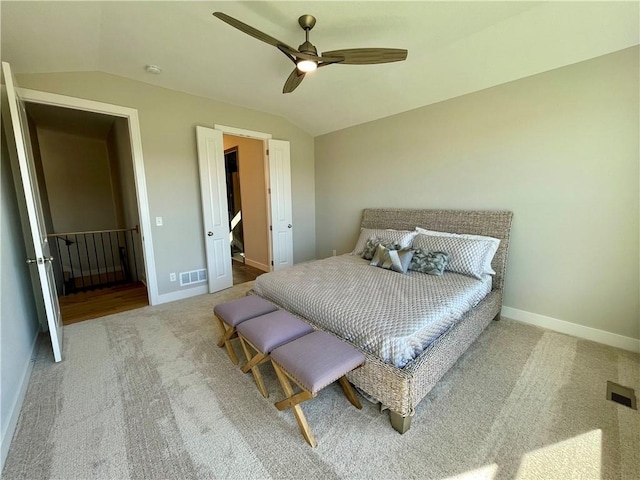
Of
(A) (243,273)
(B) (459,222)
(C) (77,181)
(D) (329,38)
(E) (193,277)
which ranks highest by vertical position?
(D) (329,38)

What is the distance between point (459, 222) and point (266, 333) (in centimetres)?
252

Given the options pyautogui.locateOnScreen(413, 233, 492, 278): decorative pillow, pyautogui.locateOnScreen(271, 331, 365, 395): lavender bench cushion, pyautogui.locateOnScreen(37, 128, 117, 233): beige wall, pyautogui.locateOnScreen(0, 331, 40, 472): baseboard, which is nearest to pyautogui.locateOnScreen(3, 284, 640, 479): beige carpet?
pyautogui.locateOnScreen(0, 331, 40, 472): baseboard

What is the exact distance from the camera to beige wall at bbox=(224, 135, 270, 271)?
4949 mm

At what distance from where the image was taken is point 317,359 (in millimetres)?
1546

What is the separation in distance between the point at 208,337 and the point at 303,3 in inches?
116

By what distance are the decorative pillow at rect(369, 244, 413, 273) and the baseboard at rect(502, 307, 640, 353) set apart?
1.30m

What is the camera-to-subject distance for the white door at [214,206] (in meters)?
3.64

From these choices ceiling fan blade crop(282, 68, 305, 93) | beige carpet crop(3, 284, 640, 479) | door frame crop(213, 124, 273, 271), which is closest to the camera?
beige carpet crop(3, 284, 640, 479)

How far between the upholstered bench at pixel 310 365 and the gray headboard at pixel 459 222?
211 centimetres

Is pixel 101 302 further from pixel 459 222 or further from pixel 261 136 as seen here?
pixel 459 222

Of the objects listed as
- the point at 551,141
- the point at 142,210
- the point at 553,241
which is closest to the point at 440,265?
the point at 553,241

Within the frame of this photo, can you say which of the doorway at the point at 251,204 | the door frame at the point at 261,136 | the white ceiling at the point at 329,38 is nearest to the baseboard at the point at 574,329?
the white ceiling at the point at 329,38

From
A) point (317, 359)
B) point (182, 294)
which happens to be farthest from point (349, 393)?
point (182, 294)

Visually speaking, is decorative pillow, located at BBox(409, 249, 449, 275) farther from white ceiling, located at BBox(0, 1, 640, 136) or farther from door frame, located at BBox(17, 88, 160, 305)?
door frame, located at BBox(17, 88, 160, 305)
